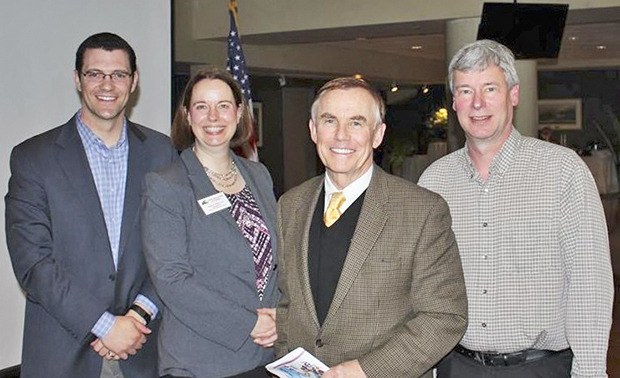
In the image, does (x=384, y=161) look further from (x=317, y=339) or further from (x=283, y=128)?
(x=317, y=339)

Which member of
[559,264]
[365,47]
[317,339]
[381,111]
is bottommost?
[317,339]

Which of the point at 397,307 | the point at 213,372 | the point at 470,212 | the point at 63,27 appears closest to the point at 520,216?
the point at 470,212

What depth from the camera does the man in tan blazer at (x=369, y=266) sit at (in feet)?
6.78

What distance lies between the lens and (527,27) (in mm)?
6188

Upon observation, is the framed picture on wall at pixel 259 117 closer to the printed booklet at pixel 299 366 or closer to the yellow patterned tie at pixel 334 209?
the yellow patterned tie at pixel 334 209

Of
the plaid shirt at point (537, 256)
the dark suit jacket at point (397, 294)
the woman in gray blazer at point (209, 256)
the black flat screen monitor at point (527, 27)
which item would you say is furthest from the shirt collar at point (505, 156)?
the black flat screen monitor at point (527, 27)

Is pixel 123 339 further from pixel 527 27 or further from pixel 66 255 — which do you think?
pixel 527 27

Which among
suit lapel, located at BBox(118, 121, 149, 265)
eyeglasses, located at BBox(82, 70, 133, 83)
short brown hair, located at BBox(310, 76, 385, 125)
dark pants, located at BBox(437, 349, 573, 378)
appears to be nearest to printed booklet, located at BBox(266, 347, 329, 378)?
dark pants, located at BBox(437, 349, 573, 378)

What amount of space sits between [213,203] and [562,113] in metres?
18.6

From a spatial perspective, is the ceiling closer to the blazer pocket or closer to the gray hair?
the gray hair

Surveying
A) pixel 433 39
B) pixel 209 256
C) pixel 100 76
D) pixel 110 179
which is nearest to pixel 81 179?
pixel 110 179

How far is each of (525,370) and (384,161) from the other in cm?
1466

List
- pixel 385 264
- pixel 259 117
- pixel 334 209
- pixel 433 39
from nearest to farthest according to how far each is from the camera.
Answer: pixel 385 264 → pixel 334 209 → pixel 433 39 → pixel 259 117

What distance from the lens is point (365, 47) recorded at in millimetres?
14320
